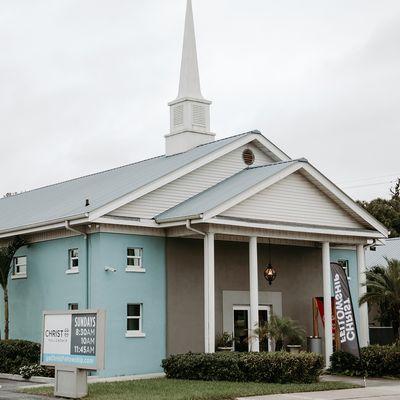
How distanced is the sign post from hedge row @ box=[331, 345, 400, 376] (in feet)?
31.0

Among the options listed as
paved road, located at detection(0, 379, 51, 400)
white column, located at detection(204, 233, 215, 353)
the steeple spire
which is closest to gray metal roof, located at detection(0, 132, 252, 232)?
the steeple spire

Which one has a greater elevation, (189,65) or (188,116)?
(189,65)

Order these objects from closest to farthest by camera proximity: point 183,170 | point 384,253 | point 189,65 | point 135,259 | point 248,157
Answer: point 135,259, point 183,170, point 248,157, point 189,65, point 384,253

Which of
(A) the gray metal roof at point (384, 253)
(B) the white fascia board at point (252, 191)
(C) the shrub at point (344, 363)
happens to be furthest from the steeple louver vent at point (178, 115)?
(A) the gray metal roof at point (384, 253)

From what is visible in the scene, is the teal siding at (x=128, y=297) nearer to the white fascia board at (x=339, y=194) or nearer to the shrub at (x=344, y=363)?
the shrub at (x=344, y=363)

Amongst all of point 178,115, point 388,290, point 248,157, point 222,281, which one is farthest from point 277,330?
point 178,115

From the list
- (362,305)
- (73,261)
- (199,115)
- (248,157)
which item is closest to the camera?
(73,261)

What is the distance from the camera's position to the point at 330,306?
1101 inches

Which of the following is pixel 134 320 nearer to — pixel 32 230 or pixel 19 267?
pixel 32 230

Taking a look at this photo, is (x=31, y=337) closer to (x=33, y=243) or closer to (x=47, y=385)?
(x=33, y=243)

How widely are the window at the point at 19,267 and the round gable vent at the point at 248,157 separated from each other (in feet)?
29.8

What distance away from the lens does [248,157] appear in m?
30.4

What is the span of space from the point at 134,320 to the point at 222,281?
390cm

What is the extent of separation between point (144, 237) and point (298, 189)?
5.60 meters
